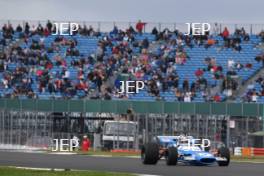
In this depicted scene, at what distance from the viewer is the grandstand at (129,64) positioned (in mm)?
48000

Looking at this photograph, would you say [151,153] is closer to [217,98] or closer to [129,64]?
[217,98]

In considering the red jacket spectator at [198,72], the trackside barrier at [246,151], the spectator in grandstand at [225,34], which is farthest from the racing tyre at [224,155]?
the spectator in grandstand at [225,34]

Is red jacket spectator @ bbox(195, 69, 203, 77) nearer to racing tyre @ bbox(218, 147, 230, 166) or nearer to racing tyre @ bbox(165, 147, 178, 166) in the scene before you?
racing tyre @ bbox(218, 147, 230, 166)

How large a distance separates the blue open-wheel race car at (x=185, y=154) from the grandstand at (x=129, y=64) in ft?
54.8

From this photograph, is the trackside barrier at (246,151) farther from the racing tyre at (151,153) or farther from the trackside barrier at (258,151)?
the racing tyre at (151,153)

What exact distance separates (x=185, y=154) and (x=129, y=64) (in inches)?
925

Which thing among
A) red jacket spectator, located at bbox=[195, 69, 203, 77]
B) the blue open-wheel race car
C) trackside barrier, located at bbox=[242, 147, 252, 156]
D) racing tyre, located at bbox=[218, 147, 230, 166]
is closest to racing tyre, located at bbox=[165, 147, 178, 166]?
the blue open-wheel race car

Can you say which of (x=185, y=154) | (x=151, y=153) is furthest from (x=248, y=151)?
(x=151, y=153)

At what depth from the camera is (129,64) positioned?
51.7 m

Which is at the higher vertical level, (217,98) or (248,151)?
(217,98)

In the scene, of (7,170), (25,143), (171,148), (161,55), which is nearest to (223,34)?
(161,55)

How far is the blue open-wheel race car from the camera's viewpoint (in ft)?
91.3

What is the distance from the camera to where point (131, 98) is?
48.4m

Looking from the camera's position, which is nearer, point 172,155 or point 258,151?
point 172,155
